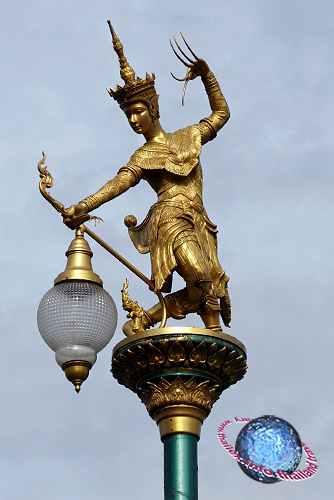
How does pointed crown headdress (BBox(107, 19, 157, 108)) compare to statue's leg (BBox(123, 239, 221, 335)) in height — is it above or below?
above

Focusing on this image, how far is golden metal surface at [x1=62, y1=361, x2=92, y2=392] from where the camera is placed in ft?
43.8

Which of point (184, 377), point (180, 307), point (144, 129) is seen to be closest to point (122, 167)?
point (144, 129)

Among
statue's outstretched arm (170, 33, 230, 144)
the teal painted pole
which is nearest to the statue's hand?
statue's outstretched arm (170, 33, 230, 144)

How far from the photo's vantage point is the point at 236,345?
555 inches

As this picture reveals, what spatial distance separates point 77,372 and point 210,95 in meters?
4.48

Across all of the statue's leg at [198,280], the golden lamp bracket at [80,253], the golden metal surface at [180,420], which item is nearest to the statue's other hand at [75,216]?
the golden lamp bracket at [80,253]

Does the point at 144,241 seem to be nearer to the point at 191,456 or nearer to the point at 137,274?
the point at 137,274

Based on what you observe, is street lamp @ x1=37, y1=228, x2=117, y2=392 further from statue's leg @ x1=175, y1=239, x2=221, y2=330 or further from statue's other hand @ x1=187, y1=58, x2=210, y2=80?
statue's other hand @ x1=187, y1=58, x2=210, y2=80

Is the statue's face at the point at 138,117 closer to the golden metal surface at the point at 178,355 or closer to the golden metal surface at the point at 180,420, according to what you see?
the golden metal surface at the point at 178,355

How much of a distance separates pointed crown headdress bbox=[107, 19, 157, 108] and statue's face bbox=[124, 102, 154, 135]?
64 millimetres

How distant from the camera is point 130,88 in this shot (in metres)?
15.1

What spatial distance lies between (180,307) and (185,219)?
40.8 inches

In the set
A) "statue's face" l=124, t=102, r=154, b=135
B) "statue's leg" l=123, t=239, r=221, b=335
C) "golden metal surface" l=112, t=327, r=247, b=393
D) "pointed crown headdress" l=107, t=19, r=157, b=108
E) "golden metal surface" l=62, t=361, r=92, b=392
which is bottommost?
"golden metal surface" l=62, t=361, r=92, b=392

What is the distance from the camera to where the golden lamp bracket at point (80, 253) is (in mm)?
13750
